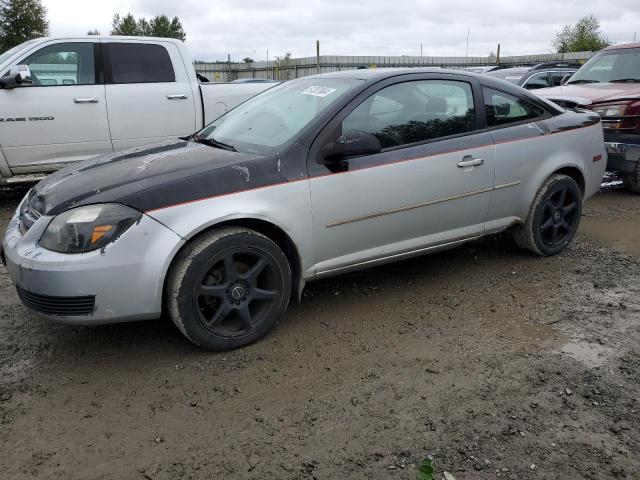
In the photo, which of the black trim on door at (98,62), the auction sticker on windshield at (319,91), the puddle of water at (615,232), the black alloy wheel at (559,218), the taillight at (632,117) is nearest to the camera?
the auction sticker on windshield at (319,91)

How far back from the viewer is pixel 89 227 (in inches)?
114

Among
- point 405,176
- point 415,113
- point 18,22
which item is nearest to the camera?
point 405,176

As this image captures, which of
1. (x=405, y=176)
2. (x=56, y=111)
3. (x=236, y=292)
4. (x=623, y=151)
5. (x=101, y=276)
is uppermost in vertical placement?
(x=56, y=111)

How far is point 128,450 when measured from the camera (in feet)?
8.03

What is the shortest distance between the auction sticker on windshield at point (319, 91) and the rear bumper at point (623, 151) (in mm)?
4602

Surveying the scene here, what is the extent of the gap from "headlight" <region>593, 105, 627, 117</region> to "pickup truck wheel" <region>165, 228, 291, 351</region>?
541 cm

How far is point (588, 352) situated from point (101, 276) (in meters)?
2.69

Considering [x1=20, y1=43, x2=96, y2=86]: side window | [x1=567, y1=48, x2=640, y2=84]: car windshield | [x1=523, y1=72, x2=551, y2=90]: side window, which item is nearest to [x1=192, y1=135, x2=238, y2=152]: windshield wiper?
[x1=20, y1=43, x2=96, y2=86]: side window

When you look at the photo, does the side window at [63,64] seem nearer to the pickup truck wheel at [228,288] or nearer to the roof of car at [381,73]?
the roof of car at [381,73]

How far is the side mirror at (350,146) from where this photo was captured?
3.39 meters

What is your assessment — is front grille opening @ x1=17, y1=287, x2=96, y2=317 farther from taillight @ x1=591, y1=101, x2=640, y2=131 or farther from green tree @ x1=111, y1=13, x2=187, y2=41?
green tree @ x1=111, y1=13, x2=187, y2=41

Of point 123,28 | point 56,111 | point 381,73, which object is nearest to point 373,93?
point 381,73

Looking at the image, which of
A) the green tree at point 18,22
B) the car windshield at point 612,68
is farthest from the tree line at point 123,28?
the car windshield at point 612,68

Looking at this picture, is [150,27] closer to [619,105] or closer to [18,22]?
[18,22]
